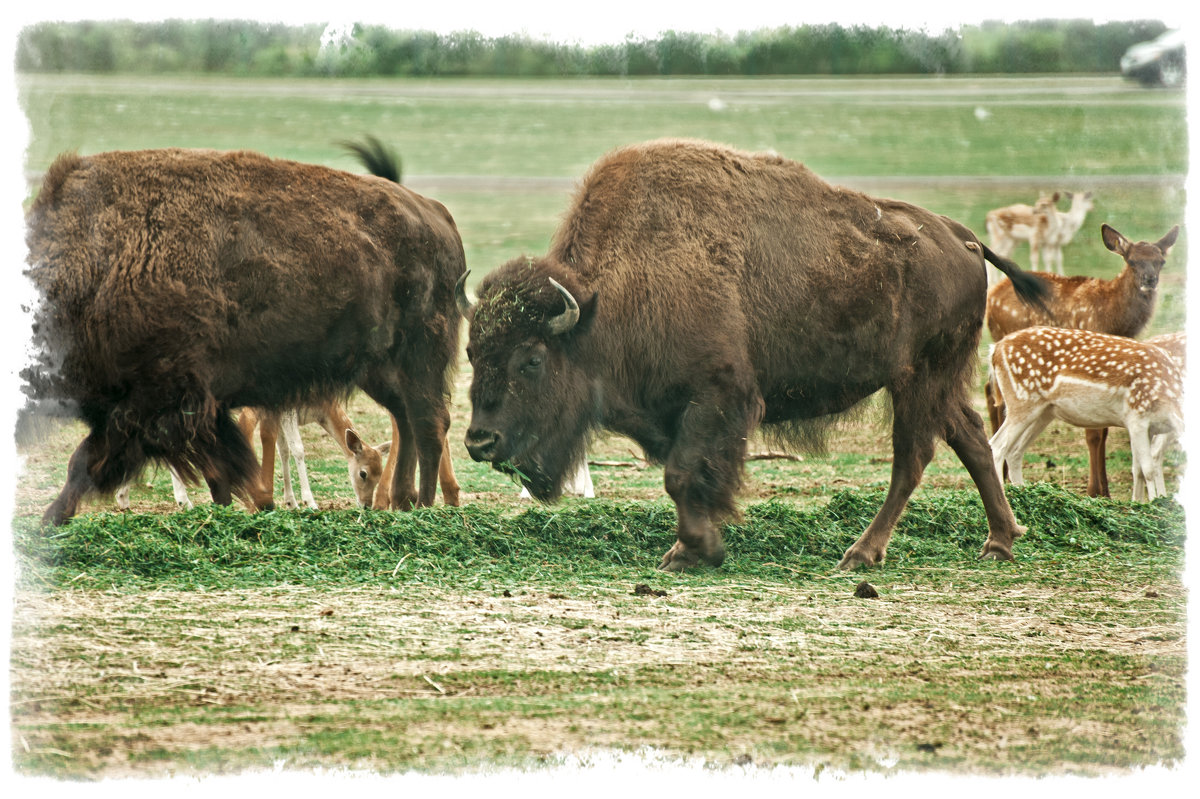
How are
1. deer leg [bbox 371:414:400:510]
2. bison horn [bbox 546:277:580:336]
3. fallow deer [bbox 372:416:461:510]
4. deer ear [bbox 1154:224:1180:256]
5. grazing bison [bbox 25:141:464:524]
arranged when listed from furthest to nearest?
deer ear [bbox 1154:224:1180:256]
deer leg [bbox 371:414:400:510]
fallow deer [bbox 372:416:461:510]
grazing bison [bbox 25:141:464:524]
bison horn [bbox 546:277:580:336]

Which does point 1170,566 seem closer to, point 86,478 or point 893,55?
point 893,55

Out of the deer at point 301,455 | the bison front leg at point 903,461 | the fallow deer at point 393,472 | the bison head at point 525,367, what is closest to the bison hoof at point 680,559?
the bison head at point 525,367

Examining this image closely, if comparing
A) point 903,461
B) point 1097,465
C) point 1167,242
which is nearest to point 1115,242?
point 1167,242

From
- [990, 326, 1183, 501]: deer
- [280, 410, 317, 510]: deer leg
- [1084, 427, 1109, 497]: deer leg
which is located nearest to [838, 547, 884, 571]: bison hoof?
[990, 326, 1183, 501]: deer

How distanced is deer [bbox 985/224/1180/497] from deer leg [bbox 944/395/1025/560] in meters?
4.73

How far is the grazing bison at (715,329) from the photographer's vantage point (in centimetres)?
648

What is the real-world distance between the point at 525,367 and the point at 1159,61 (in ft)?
14.3

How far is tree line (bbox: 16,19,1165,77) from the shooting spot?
6.67 m

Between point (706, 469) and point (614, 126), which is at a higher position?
point (614, 126)

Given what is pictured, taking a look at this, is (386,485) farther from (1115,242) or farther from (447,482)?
(1115,242)

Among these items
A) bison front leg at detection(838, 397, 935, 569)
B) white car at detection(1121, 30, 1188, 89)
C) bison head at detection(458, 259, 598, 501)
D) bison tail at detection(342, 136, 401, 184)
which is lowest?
bison front leg at detection(838, 397, 935, 569)

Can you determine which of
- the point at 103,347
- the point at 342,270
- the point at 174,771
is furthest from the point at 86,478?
the point at 174,771

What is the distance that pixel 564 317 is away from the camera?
639cm

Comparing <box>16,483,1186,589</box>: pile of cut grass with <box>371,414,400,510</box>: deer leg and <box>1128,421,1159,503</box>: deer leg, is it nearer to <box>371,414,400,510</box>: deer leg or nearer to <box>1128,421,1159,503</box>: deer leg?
<box>1128,421,1159,503</box>: deer leg
